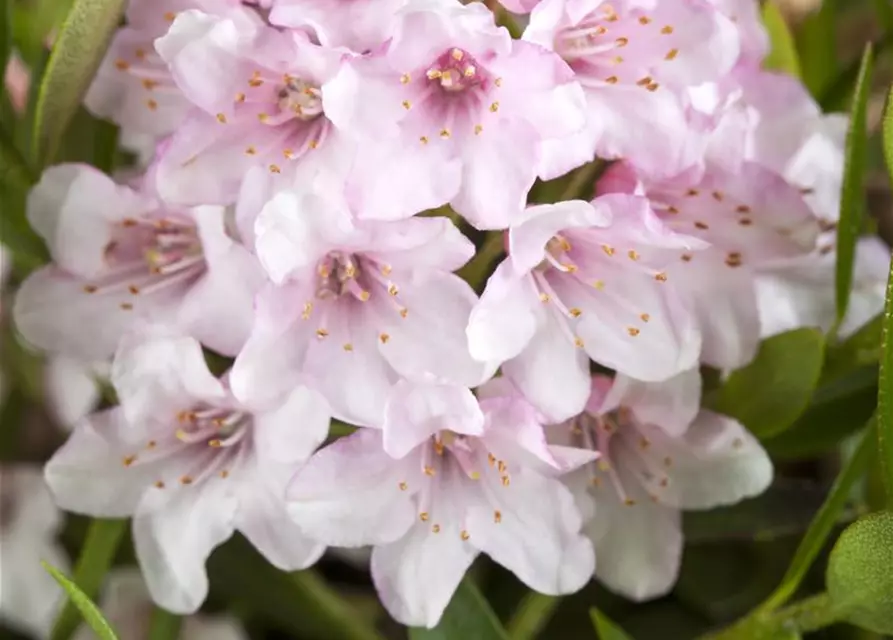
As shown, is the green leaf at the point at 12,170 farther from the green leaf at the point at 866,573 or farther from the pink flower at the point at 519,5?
the green leaf at the point at 866,573

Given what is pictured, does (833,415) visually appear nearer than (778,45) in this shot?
Yes

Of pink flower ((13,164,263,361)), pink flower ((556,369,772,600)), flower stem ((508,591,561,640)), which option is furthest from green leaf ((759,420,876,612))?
pink flower ((13,164,263,361))

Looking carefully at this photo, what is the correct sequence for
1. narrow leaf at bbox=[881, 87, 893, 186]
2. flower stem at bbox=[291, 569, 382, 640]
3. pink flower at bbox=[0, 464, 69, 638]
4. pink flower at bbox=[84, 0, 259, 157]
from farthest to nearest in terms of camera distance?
1. pink flower at bbox=[0, 464, 69, 638]
2. flower stem at bbox=[291, 569, 382, 640]
3. pink flower at bbox=[84, 0, 259, 157]
4. narrow leaf at bbox=[881, 87, 893, 186]

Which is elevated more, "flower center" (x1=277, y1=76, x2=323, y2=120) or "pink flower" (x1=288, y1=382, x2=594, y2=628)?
"flower center" (x1=277, y1=76, x2=323, y2=120)

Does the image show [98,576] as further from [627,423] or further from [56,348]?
[627,423]

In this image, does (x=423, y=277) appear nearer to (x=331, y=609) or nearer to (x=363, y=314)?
(x=363, y=314)

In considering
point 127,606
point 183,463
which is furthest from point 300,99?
point 127,606

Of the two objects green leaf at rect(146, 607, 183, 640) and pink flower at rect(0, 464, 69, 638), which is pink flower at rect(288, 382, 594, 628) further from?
pink flower at rect(0, 464, 69, 638)

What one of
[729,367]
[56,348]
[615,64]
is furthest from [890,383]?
[56,348]
